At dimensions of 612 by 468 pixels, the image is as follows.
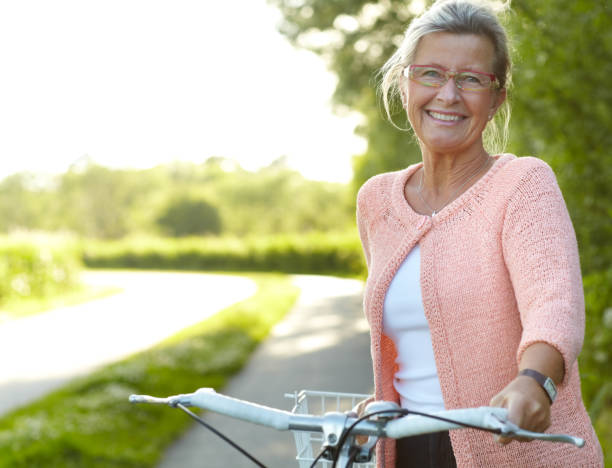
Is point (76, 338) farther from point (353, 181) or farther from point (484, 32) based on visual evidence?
point (484, 32)

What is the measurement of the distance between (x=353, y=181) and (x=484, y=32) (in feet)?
66.0

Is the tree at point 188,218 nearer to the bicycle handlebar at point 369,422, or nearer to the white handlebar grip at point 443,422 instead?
the bicycle handlebar at point 369,422

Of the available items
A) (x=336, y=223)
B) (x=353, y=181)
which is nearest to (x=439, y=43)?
(x=353, y=181)

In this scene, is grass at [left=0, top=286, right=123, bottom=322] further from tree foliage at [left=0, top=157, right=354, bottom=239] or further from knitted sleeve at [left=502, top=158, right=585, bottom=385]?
tree foliage at [left=0, top=157, right=354, bottom=239]

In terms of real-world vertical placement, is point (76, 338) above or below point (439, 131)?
below

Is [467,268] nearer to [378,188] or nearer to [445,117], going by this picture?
[445,117]

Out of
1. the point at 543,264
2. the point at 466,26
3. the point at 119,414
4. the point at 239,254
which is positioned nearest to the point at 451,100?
the point at 466,26

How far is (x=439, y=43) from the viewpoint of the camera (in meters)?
1.93

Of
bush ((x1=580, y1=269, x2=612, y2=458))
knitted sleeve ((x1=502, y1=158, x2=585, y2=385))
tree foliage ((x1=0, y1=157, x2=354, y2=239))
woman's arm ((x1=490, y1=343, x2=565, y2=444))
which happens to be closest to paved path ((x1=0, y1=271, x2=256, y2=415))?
bush ((x1=580, y1=269, x2=612, y2=458))

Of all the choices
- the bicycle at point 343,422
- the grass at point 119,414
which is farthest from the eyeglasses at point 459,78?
the grass at point 119,414

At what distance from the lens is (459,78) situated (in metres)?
1.92

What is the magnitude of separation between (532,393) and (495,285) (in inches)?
16.1

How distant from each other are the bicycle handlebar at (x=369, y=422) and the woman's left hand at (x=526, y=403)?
64mm

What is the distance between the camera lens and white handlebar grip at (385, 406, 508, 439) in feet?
4.17
